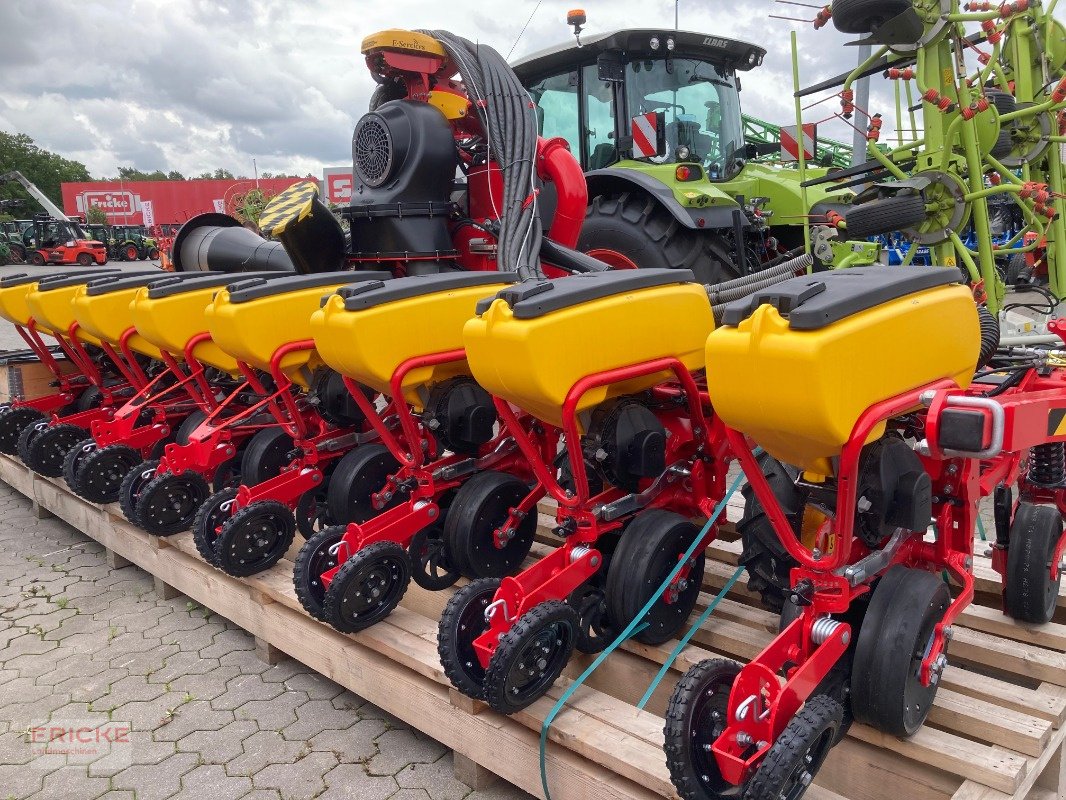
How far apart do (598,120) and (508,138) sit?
1828 millimetres

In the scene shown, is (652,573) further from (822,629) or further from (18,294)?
(18,294)

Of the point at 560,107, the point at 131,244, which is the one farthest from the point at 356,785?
the point at 131,244

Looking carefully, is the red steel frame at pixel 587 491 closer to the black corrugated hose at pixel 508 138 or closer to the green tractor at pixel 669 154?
the black corrugated hose at pixel 508 138

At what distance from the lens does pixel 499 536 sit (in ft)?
8.43

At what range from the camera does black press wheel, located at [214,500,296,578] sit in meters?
2.80

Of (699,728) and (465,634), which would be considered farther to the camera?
(465,634)

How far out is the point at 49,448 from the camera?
4121mm

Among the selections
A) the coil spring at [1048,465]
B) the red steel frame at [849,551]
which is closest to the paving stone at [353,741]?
the red steel frame at [849,551]

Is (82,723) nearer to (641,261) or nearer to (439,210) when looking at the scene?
(439,210)

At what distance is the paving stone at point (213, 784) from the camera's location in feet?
7.13

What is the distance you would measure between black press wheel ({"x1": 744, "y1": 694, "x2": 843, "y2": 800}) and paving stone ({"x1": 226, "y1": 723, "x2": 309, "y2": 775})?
1365 mm

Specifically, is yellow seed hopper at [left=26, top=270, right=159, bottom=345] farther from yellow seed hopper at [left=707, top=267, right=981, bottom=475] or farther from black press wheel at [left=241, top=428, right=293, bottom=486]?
yellow seed hopper at [left=707, top=267, right=981, bottom=475]

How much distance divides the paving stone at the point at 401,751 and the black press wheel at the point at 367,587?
0.32 m

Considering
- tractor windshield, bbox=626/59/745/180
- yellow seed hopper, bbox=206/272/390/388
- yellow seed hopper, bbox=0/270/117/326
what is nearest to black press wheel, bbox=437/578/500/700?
yellow seed hopper, bbox=206/272/390/388
